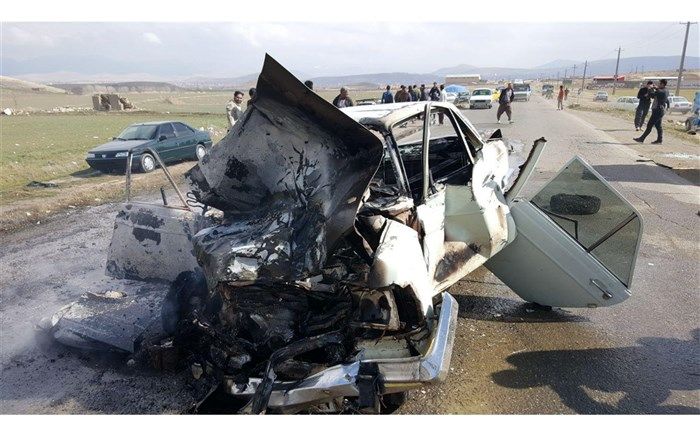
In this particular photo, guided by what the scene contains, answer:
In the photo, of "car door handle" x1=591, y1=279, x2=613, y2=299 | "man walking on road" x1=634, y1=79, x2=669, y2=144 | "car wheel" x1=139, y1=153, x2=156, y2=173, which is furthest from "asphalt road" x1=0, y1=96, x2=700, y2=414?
"man walking on road" x1=634, y1=79, x2=669, y2=144

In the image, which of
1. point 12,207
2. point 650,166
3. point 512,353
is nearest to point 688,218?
point 650,166

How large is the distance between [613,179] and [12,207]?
35.7 ft

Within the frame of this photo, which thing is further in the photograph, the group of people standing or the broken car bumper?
the group of people standing

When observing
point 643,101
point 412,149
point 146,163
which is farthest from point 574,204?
point 643,101

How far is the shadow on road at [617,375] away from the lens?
2.96m

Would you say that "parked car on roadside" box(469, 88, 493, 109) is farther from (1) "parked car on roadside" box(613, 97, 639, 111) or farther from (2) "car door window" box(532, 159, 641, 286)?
(2) "car door window" box(532, 159, 641, 286)

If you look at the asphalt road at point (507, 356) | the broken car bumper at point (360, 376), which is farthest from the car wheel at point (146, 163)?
the broken car bumper at point (360, 376)

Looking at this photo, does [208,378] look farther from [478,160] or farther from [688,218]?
[688,218]

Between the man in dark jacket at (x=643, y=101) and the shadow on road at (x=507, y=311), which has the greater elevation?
the man in dark jacket at (x=643, y=101)

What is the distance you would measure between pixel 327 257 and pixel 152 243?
2008 millimetres

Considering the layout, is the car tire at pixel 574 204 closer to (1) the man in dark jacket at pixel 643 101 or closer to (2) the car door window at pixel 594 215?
(2) the car door window at pixel 594 215

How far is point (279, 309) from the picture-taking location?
9.70ft

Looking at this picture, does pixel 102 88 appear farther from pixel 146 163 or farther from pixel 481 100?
pixel 146 163

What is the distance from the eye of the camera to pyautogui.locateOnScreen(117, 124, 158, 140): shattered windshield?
11648 millimetres
